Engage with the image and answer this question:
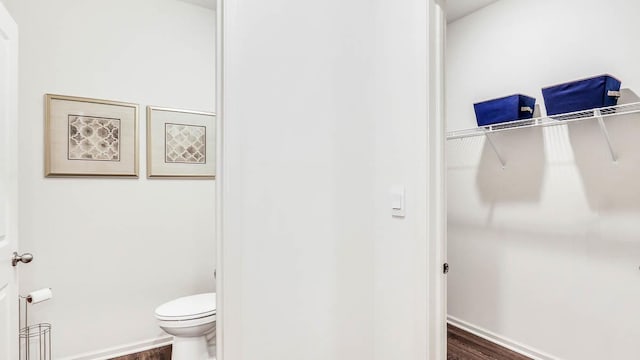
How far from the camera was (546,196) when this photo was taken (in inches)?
88.0

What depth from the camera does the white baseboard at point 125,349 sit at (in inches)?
89.1

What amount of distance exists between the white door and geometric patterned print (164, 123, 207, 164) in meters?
1.04

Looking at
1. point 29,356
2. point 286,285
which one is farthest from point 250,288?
point 29,356

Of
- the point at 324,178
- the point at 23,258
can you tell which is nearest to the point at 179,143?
the point at 23,258

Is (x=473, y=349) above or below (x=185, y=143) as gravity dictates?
below

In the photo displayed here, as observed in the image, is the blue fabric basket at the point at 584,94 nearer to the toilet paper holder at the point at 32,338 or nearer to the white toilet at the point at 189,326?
the white toilet at the point at 189,326

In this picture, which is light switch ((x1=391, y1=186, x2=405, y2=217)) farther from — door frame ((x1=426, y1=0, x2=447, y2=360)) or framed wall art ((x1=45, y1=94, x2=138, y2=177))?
framed wall art ((x1=45, y1=94, x2=138, y2=177))

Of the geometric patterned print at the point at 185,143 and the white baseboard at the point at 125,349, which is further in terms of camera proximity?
the geometric patterned print at the point at 185,143

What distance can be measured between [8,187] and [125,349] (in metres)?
1.44

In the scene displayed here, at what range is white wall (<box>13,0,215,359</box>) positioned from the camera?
6.99ft

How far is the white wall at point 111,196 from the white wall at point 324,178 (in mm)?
1513

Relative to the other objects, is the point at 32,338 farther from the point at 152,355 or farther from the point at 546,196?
the point at 546,196

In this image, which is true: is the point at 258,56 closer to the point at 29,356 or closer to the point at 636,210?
the point at 636,210

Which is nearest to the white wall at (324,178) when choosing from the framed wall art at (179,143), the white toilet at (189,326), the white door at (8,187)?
the white toilet at (189,326)
